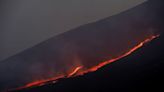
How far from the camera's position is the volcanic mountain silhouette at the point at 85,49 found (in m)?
2.11

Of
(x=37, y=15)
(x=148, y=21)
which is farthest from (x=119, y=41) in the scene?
(x=37, y=15)

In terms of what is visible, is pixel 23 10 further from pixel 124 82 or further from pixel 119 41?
pixel 124 82

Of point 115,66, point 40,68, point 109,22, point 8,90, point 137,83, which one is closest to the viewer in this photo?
point 137,83

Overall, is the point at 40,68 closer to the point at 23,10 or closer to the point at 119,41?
the point at 119,41

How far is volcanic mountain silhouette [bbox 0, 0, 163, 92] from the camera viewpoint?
6.93 feet

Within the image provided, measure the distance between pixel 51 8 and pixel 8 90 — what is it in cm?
158

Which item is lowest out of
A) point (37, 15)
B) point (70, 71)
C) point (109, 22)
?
point (70, 71)

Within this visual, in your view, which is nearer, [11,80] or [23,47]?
Answer: [11,80]

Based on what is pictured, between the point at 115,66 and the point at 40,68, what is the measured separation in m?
0.84

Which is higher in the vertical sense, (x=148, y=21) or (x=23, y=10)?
(x=23, y=10)

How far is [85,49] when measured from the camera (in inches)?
101

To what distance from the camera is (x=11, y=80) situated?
224 centimetres

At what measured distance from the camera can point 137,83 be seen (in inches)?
62.7

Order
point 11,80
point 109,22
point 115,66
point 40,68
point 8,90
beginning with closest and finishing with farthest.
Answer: point 115,66 < point 8,90 < point 11,80 < point 40,68 < point 109,22
